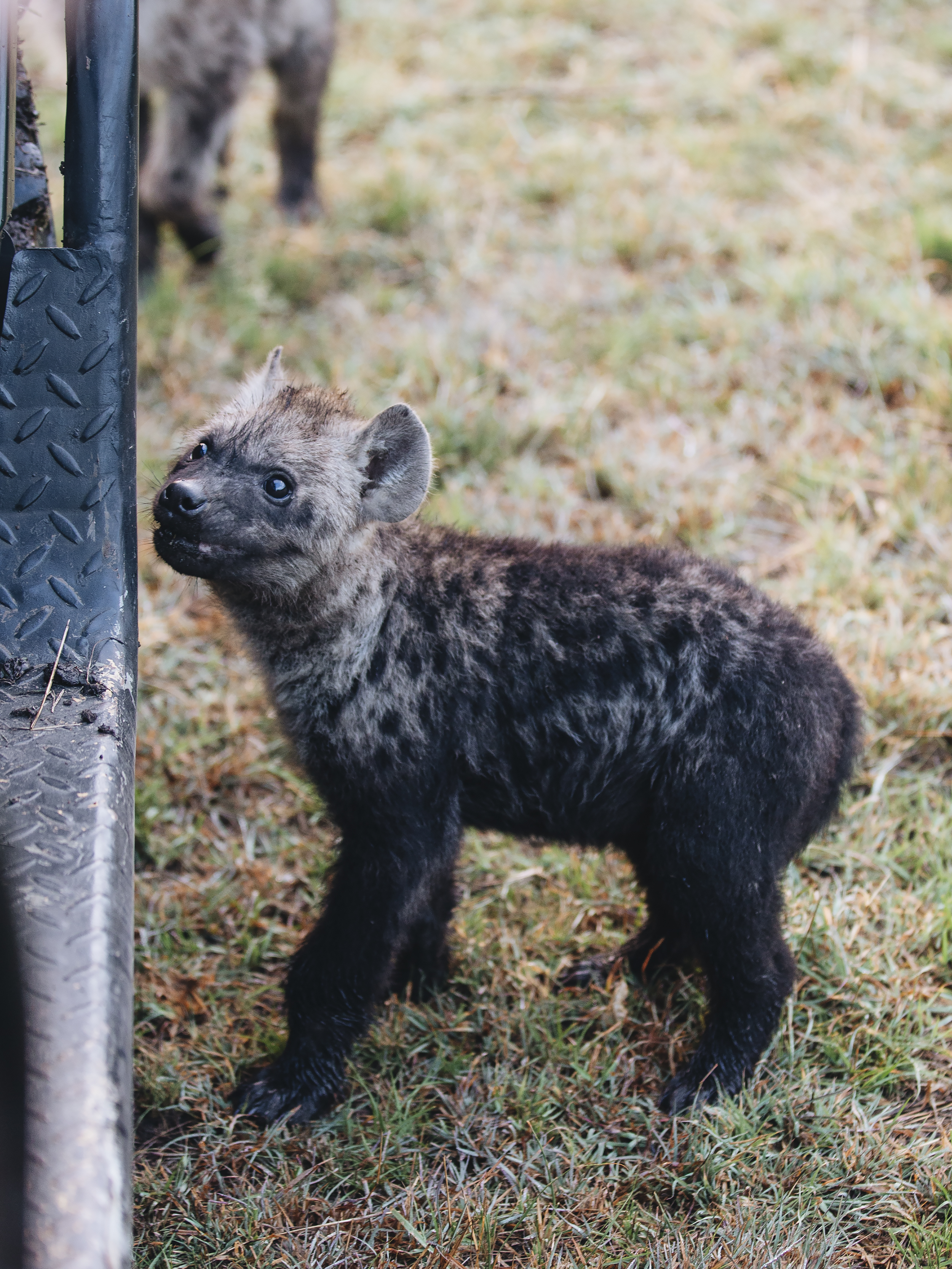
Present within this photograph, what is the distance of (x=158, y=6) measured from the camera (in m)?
5.64

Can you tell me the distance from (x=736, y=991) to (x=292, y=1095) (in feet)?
3.61

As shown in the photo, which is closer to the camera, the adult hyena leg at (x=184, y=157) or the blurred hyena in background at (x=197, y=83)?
the blurred hyena in background at (x=197, y=83)

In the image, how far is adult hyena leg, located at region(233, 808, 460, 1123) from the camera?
113 inches

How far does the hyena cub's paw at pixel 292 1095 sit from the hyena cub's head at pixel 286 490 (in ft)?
3.84

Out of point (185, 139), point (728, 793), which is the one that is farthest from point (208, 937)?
point (185, 139)

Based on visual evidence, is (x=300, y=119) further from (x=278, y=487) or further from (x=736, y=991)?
(x=736, y=991)

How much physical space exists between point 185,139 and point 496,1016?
4.48m

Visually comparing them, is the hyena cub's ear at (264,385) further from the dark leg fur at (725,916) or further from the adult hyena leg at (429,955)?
the dark leg fur at (725,916)

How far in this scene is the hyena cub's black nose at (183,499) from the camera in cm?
279

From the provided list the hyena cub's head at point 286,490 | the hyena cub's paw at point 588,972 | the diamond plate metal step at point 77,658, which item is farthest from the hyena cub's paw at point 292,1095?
the hyena cub's head at point 286,490

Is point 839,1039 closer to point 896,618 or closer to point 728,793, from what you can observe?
point 728,793

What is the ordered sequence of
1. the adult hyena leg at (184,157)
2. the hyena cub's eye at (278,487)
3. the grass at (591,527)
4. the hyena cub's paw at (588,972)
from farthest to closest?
the adult hyena leg at (184,157), the hyena cub's paw at (588,972), the hyena cub's eye at (278,487), the grass at (591,527)

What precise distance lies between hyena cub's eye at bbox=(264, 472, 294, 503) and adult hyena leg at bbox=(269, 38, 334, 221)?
4.13m

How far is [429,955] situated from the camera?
3.29m
